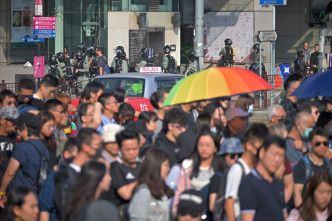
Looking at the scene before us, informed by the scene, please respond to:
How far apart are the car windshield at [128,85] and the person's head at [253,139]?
817cm

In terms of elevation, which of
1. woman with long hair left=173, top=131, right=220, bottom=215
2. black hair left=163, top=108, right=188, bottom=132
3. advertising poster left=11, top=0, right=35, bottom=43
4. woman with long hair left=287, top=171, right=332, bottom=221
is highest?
advertising poster left=11, top=0, right=35, bottom=43

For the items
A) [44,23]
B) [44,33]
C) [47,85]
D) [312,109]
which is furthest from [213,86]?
[44,23]

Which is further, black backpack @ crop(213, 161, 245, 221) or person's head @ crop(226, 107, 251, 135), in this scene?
person's head @ crop(226, 107, 251, 135)

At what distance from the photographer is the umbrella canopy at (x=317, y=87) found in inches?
408

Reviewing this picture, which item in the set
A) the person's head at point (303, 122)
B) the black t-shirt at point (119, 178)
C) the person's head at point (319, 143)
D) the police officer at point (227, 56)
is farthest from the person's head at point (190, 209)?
the police officer at point (227, 56)

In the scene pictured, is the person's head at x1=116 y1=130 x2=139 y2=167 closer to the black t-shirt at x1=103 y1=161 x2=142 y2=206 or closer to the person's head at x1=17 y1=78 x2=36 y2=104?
the black t-shirt at x1=103 y1=161 x2=142 y2=206

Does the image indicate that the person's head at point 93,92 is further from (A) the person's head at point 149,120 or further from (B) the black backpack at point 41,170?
(B) the black backpack at point 41,170

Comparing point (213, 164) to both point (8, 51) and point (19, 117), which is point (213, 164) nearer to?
point (19, 117)

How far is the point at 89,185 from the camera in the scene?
19.8 feet

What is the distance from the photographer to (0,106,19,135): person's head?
9406 millimetres

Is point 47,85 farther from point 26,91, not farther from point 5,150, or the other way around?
point 5,150

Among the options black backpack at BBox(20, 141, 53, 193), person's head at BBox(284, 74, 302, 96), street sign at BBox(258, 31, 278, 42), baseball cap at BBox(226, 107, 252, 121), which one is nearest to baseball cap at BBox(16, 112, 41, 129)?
black backpack at BBox(20, 141, 53, 193)

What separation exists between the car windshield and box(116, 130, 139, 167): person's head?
26.5 ft

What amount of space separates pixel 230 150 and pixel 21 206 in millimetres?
1988
